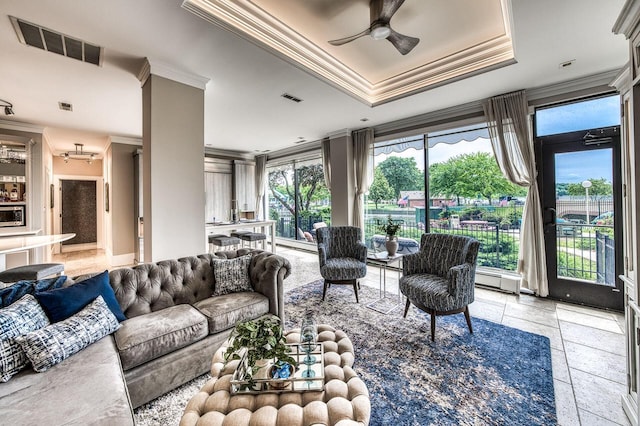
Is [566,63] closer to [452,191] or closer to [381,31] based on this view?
[452,191]

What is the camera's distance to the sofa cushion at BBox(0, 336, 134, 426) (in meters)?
1.02

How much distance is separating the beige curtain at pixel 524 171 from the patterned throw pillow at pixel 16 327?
4836 millimetres

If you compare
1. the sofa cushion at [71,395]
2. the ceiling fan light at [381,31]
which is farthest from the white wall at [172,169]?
the ceiling fan light at [381,31]

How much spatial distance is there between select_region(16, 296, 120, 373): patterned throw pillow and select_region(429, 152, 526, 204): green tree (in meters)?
4.52

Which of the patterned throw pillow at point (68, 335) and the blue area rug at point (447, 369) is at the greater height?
the patterned throw pillow at point (68, 335)

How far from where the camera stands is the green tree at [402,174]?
15.2 ft

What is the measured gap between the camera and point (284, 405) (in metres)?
1.10

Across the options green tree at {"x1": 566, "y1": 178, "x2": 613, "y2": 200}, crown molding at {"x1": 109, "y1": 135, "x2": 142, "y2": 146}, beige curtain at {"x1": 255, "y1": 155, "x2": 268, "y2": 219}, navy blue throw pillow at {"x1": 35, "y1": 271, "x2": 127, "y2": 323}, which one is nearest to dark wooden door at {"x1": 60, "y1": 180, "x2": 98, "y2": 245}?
crown molding at {"x1": 109, "y1": 135, "x2": 142, "y2": 146}

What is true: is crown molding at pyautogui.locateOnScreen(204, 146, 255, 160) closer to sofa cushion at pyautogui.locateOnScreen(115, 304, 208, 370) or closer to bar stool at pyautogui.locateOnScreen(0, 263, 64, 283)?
bar stool at pyautogui.locateOnScreen(0, 263, 64, 283)

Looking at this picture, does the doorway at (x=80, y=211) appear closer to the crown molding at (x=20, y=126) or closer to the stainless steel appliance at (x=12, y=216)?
the stainless steel appliance at (x=12, y=216)

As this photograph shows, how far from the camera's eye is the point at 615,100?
2955 millimetres

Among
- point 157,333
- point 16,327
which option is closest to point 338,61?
point 157,333

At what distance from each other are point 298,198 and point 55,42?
17.5 ft

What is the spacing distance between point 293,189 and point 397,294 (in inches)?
178
